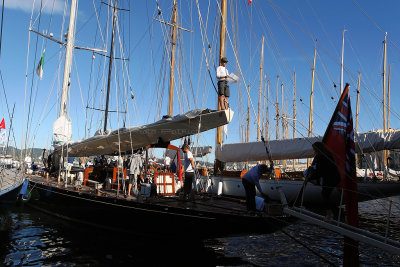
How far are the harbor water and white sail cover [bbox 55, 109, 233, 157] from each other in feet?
8.94

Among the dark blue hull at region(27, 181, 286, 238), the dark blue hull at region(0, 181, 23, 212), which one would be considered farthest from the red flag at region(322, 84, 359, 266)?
the dark blue hull at region(0, 181, 23, 212)

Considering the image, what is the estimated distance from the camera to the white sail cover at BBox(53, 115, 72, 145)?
12515mm

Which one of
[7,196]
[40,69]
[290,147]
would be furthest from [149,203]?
[40,69]

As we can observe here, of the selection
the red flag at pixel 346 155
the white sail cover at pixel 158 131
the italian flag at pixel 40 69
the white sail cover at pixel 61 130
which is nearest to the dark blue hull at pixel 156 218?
the red flag at pixel 346 155

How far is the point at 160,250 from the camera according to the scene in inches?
294

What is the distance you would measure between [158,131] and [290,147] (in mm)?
8609

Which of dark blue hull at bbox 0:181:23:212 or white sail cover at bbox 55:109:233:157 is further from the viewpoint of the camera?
dark blue hull at bbox 0:181:23:212

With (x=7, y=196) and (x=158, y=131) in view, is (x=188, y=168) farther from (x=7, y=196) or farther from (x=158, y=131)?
(x=7, y=196)

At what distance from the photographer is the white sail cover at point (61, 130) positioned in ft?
41.1

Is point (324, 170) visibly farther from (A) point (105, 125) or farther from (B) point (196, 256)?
(A) point (105, 125)

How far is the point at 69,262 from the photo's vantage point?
6.66 m

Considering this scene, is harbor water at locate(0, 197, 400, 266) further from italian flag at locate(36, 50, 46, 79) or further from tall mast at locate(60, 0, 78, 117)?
italian flag at locate(36, 50, 46, 79)

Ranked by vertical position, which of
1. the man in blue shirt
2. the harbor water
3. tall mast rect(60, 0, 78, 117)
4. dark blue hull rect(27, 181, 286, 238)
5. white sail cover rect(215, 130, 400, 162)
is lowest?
the harbor water

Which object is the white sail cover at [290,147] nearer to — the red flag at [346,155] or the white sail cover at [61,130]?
the red flag at [346,155]
